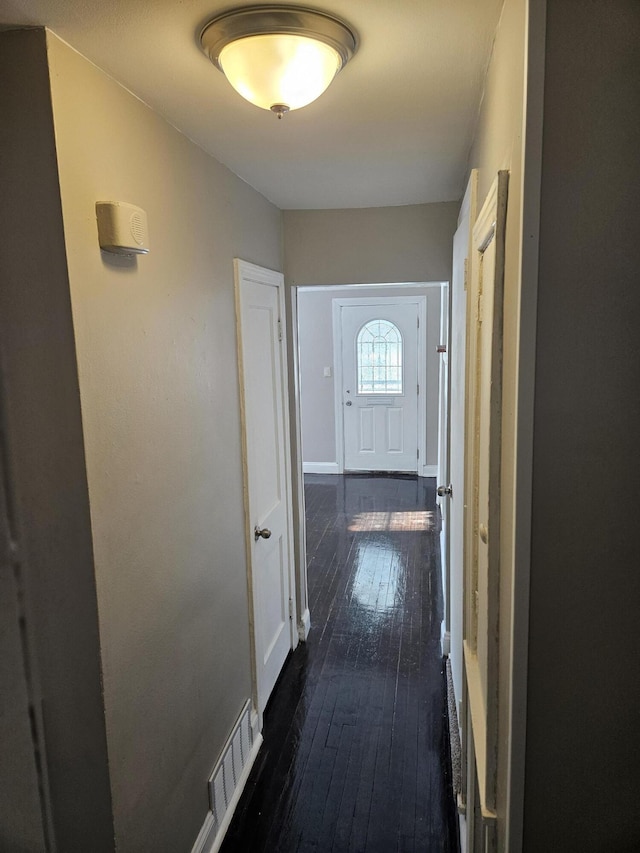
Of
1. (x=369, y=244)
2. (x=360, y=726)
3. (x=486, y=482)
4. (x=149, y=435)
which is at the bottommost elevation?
(x=360, y=726)

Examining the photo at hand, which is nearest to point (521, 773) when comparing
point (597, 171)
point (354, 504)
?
point (597, 171)

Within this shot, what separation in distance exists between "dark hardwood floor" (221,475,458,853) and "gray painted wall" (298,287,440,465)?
2.47m

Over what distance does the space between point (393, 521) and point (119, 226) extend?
14.2 feet

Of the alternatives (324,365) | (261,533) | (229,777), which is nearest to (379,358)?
(324,365)

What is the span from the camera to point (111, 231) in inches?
57.7

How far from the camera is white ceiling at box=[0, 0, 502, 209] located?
123 centimetres

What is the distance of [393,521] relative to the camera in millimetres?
5438

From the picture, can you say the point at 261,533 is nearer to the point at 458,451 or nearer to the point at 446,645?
the point at 458,451

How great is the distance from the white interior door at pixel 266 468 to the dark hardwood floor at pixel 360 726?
23 centimetres

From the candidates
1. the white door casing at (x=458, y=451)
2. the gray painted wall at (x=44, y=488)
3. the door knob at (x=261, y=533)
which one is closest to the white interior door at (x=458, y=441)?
the white door casing at (x=458, y=451)

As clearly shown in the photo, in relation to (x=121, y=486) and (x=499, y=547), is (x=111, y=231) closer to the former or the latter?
(x=121, y=486)

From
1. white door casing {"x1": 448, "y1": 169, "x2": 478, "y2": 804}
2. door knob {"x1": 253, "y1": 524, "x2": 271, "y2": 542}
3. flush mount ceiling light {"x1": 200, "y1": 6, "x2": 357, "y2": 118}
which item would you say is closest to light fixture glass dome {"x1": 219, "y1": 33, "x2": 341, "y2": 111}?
flush mount ceiling light {"x1": 200, "y1": 6, "x2": 357, "y2": 118}

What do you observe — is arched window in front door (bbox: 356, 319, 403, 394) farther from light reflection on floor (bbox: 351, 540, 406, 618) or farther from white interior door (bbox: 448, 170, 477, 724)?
white interior door (bbox: 448, 170, 477, 724)

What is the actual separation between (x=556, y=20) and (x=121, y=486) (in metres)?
1.33
